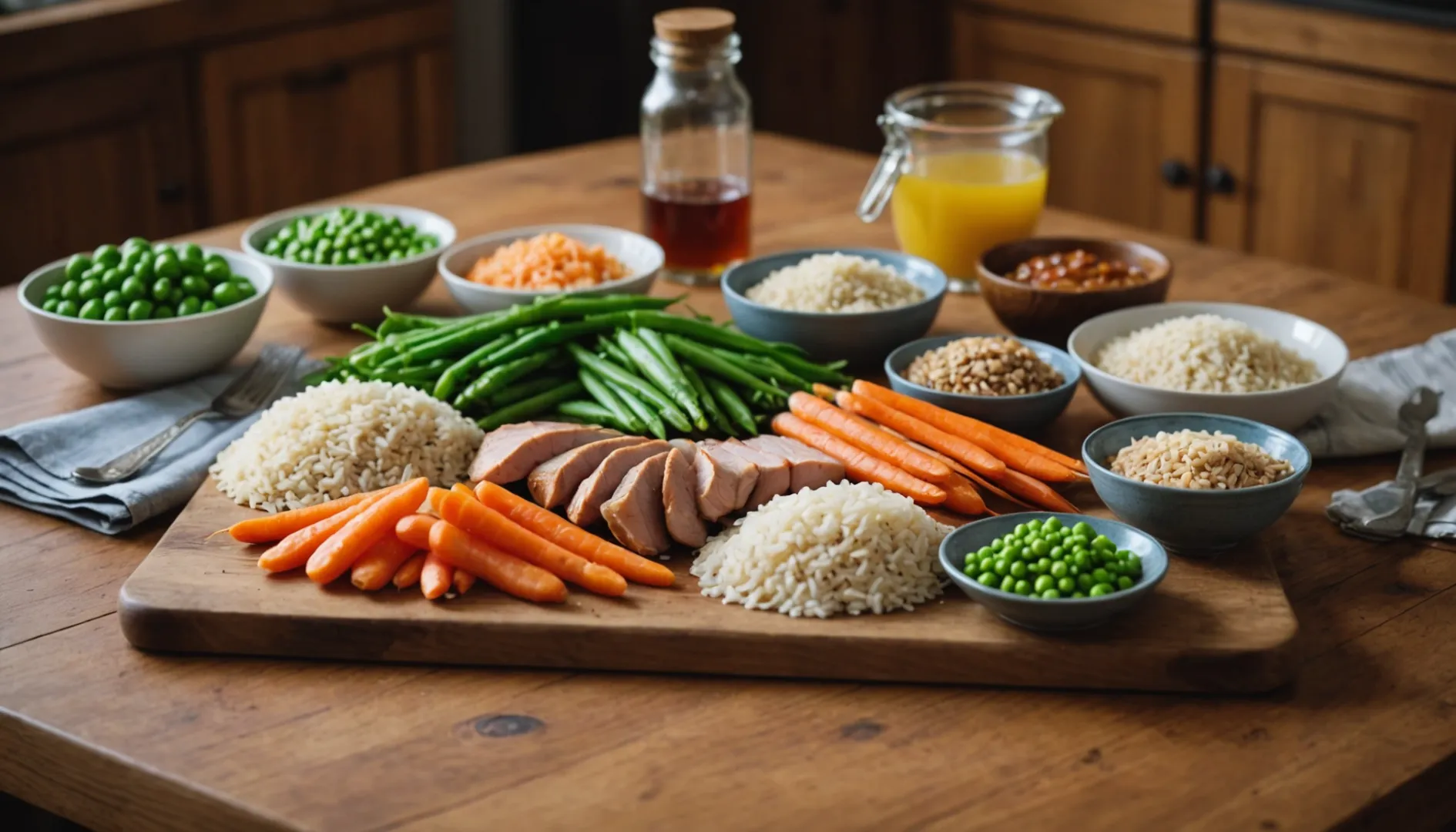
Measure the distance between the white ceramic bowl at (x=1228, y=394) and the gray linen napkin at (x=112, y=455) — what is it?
54.4 inches

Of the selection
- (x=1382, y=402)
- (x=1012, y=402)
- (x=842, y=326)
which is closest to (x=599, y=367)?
(x=842, y=326)

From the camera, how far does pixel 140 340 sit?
2.53m

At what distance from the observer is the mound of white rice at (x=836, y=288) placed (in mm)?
2678

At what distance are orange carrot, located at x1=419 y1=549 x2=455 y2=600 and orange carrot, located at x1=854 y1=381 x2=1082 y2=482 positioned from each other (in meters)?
0.74

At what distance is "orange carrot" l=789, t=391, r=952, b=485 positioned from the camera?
2152mm

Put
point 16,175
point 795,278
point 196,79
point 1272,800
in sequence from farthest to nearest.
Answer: point 196,79 < point 16,175 < point 795,278 < point 1272,800

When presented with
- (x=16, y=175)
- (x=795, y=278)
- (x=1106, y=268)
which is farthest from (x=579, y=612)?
(x=16, y=175)

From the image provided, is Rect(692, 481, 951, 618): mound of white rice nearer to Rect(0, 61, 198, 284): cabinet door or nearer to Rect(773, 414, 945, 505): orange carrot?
Rect(773, 414, 945, 505): orange carrot

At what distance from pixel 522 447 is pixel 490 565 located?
27 centimetres

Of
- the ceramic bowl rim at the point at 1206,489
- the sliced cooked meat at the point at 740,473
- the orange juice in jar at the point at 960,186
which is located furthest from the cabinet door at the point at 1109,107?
the sliced cooked meat at the point at 740,473

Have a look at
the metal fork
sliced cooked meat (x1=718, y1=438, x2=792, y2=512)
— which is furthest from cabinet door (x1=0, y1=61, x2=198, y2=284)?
sliced cooked meat (x1=718, y1=438, x2=792, y2=512)

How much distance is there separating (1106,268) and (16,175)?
3136mm

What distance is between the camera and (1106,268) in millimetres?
2783

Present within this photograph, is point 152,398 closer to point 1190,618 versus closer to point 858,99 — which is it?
point 1190,618
